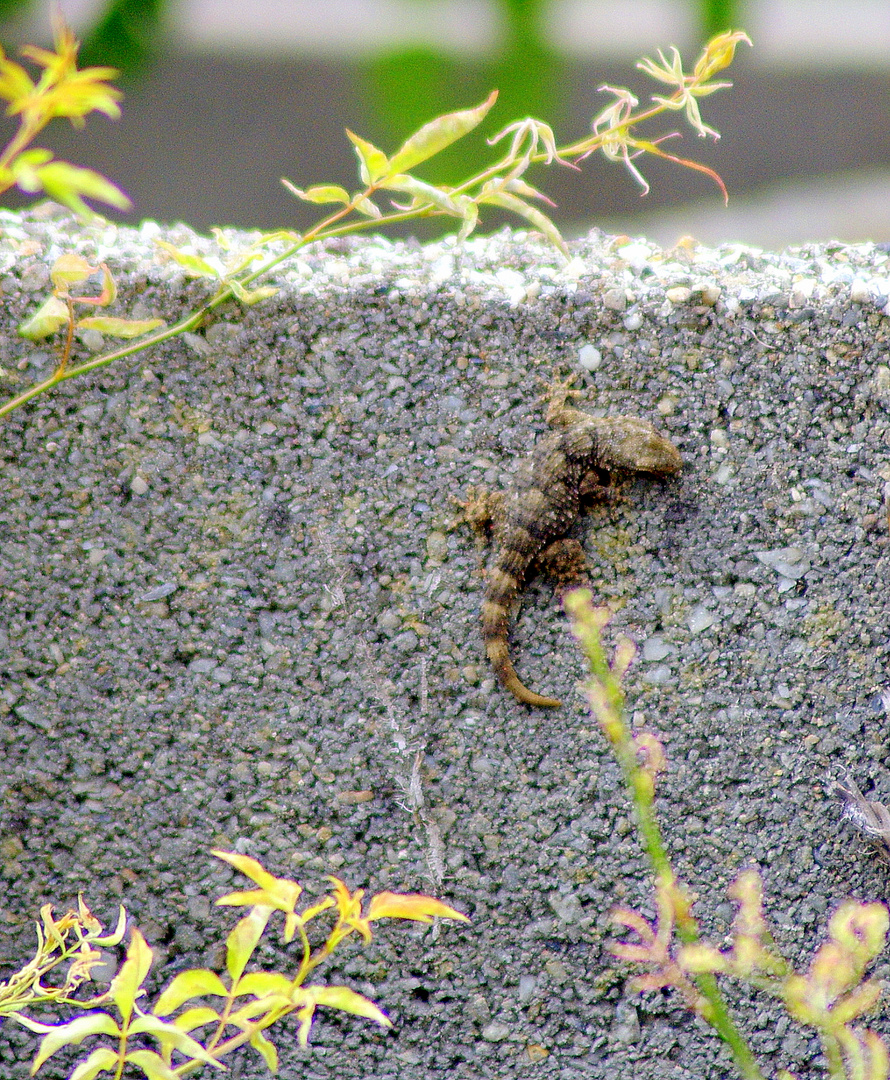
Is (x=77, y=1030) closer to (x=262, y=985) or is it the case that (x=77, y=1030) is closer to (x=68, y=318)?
(x=262, y=985)

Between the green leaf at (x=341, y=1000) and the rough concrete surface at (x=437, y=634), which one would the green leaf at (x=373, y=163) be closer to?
the rough concrete surface at (x=437, y=634)

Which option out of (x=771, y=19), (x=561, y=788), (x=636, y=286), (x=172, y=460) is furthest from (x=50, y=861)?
(x=771, y=19)

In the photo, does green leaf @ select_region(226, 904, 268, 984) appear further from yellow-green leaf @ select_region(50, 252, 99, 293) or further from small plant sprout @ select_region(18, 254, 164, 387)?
yellow-green leaf @ select_region(50, 252, 99, 293)

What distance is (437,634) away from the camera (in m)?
1.35

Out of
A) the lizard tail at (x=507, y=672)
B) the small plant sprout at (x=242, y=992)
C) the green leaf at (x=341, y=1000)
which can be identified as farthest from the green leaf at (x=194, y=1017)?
the lizard tail at (x=507, y=672)

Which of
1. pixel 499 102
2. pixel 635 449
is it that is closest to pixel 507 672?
pixel 635 449

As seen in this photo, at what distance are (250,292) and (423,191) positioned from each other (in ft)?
1.28

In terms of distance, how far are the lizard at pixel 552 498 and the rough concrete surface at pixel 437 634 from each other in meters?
0.03

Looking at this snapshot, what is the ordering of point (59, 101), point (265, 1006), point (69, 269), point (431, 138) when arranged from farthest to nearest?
point (69, 269) → point (431, 138) → point (265, 1006) → point (59, 101)

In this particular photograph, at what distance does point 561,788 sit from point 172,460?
2.36ft

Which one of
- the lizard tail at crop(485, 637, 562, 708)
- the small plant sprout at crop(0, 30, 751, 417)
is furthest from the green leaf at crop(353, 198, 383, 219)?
the lizard tail at crop(485, 637, 562, 708)

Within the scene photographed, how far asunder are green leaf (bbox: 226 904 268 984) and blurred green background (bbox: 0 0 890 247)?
1.64 m

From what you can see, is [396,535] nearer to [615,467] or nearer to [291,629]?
[291,629]

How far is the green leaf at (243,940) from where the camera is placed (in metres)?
0.71
